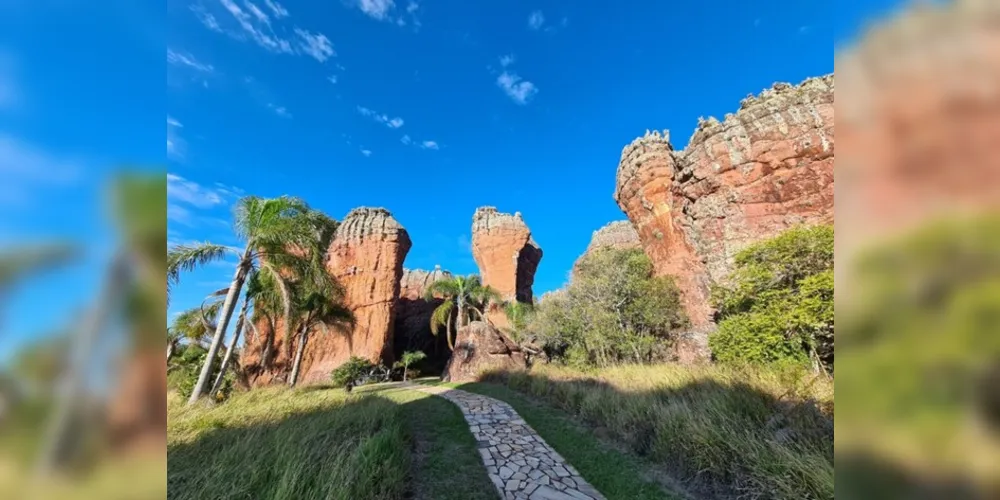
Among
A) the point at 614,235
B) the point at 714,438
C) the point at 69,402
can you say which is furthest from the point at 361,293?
the point at 69,402

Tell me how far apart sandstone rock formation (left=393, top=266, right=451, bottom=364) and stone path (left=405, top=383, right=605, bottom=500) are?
20445 millimetres

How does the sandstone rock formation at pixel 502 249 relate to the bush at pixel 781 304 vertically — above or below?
above

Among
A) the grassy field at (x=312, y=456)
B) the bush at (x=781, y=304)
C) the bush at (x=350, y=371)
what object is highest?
the bush at (x=781, y=304)

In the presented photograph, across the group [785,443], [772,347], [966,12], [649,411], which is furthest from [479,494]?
[772,347]

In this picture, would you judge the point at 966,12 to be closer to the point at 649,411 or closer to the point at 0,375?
the point at 0,375

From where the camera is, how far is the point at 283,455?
408 cm

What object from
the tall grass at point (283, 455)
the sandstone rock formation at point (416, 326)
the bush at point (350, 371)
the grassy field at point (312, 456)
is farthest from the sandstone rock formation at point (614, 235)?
the tall grass at point (283, 455)

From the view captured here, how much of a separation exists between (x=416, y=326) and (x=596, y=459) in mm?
25806

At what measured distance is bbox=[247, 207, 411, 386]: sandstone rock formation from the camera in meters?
22.1

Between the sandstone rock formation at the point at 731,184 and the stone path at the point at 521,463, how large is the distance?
9655 mm

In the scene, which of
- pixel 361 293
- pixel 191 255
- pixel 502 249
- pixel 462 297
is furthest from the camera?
pixel 502 249

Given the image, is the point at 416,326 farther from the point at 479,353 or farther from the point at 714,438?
the point at 714,438

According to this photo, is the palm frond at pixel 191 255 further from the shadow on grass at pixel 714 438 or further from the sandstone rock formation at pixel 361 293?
the sandstone rock formation at pixel 361 293

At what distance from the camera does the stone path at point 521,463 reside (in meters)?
4.78
